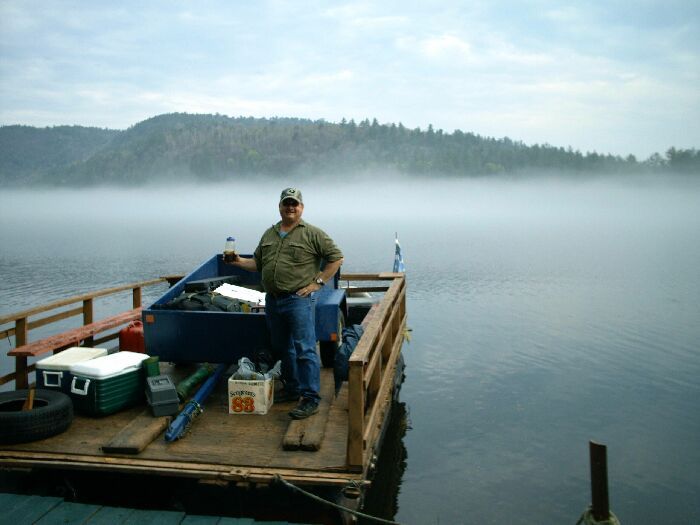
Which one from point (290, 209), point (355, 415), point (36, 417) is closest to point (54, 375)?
point (36, 417)

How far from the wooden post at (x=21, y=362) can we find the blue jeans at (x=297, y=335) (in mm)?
3232

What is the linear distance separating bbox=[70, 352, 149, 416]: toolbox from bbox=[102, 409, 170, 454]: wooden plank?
1.10ft

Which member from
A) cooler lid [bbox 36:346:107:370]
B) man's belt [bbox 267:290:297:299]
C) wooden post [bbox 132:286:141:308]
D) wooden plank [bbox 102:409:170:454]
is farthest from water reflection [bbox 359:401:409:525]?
wooden post [bbox 132:286:141:308]

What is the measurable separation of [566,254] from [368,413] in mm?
41066

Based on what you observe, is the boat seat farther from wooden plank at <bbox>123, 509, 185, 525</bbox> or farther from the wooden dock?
wooden plank at <bbox>123, 509, 185, 525</bbox>

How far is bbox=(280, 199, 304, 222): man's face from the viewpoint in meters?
A: 5.95

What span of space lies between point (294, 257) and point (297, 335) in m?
0.75

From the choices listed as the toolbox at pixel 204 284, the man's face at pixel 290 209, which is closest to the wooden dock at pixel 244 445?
the man's face at pixel 290 209

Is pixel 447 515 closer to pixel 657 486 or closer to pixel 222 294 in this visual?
pixel 657 486

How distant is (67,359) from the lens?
641cm

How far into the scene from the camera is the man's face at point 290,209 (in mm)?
5945

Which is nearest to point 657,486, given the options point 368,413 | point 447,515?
point 447,515

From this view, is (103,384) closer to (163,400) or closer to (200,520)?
(163,400)

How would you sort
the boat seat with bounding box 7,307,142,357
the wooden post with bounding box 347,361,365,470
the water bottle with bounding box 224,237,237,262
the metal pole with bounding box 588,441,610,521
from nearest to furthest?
the metal pole with bounding box 588,441,610,521 → the wooden post with bounding box 347,361,365,470 → the water bottle with bounding box 224,237,237,262 → the boat seat with bounding box 7,307,142,357
